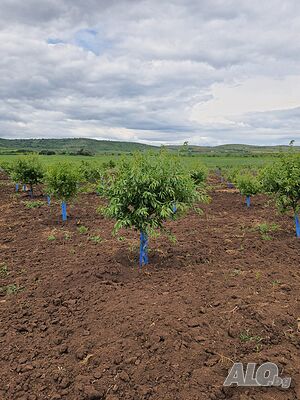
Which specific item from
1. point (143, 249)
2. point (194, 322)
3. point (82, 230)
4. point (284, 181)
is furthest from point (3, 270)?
point (284, 181)

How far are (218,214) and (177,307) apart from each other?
11.0 m

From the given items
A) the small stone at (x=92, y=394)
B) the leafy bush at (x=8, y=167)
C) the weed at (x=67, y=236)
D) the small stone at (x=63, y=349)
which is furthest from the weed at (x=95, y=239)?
the leafy bush at (x=8, y=167)

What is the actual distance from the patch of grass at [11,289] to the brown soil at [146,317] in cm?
5

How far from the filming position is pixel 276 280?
742cm

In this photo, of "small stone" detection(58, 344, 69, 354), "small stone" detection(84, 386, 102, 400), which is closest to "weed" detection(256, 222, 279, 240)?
"small stone" detection(58, 344, 69, 354)

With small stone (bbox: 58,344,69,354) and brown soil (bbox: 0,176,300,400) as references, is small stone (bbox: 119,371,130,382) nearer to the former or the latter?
brown soil (bbox: 0,176,300,400)

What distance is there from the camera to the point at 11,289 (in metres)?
7.59

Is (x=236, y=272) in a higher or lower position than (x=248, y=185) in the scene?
lower

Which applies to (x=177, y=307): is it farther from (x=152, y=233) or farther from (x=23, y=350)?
(x=23, y=350)

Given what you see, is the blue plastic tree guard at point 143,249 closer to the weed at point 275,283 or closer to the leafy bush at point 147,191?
the leafy bush at point 147,191

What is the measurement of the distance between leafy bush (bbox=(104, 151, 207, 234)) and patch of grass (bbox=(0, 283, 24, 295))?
2.63m

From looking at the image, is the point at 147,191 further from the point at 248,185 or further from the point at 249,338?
the point at 248,185

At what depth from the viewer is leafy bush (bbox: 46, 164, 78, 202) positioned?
46.6 feet

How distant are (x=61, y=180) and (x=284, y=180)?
8.91m
